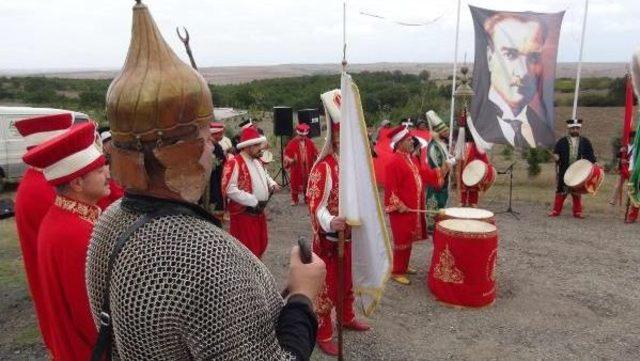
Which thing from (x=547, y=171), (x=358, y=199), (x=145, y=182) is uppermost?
(x=145, y=182)

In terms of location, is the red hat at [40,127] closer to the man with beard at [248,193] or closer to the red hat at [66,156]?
the red hat at [66,156]

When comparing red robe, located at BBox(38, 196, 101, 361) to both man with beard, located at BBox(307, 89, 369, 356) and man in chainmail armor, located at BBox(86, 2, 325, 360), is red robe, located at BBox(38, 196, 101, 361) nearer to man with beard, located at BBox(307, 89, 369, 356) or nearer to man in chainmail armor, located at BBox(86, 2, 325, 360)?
man in chainmail armor, located at BBox(86, 2, 325, 360)

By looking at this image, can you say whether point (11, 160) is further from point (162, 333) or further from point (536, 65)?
point (162, 333)

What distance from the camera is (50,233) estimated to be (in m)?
2.23

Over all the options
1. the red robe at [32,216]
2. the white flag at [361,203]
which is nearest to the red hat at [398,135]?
the white flag at [361,203]

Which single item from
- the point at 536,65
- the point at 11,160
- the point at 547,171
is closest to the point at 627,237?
the point at 536,65

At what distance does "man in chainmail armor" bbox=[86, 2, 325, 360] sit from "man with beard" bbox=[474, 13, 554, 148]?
846cm

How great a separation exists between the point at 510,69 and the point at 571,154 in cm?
189

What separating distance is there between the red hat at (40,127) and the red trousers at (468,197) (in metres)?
6.80

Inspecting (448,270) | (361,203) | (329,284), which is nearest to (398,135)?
(448,270)

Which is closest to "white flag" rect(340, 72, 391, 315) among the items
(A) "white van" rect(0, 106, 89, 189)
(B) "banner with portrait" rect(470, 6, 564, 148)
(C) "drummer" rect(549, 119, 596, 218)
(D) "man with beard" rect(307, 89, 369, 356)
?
(D) "man with beard" rect(307, 89, 369, 356)

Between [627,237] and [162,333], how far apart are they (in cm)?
842

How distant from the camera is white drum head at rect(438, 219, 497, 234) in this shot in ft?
16.5

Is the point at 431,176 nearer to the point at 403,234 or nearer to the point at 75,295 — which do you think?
the point at 403,234
